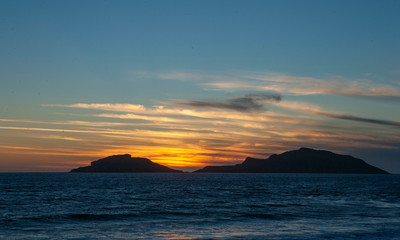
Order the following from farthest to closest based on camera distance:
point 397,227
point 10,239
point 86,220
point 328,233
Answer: point 86,220
point 397,227
point 328,233
point 10,239

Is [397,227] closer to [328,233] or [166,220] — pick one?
[328,233]

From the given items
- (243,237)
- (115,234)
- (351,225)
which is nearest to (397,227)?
(351,225)

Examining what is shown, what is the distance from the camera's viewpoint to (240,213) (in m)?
51.8

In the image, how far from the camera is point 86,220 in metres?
43.8

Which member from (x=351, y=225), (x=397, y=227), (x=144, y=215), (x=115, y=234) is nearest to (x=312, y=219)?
(x=351, y=225)

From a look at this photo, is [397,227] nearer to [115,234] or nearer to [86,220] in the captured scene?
[115,234]

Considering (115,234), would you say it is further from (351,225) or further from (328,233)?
(351,225)

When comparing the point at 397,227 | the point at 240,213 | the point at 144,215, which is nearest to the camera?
the point at 397,227

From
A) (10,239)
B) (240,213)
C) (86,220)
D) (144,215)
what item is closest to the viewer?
(10,239)

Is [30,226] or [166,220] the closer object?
[30,226]

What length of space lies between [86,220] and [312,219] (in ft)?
88.0

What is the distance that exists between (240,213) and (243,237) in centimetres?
1985

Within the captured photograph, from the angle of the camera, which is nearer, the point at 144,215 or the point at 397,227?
the point at 397,227

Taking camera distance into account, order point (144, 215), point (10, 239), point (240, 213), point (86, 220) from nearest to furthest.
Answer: point (10, 239)
point (86, 220)
point (144, 215)
point (240, 213)
